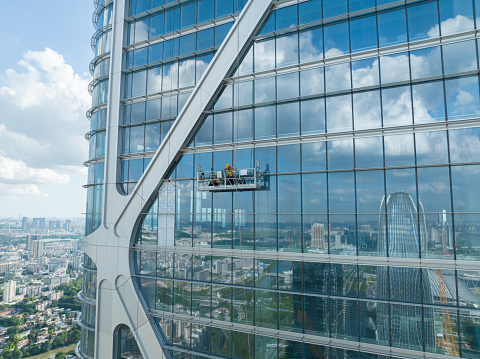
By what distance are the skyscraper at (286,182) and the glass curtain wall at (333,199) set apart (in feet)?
0.26

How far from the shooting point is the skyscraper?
1372 centimetres

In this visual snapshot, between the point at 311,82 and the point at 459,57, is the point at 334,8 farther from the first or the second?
the point at 459,57

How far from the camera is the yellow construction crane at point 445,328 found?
1299cm

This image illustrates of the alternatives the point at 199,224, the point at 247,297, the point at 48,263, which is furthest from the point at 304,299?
the point at 48,263

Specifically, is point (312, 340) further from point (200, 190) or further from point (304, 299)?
point (200, 190)

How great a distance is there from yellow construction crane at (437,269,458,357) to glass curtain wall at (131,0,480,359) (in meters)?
0.07

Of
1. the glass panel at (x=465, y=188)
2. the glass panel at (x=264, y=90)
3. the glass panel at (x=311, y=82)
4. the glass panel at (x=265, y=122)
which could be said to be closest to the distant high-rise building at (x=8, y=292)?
the glass panel at (x=265, y=122)

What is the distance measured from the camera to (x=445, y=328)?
522 inches

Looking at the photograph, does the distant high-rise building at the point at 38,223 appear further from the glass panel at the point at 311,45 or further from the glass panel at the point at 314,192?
the glass panel at the point at 311,45

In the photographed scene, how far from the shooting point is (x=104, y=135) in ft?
75.7

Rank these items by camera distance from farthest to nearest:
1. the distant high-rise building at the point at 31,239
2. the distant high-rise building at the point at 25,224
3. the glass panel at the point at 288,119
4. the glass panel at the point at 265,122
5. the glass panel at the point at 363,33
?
the distant high-rise building at the point at 25,224 < the distant high-rise building at the point at 31,239 < the glass panel at the point at 265,122 < the glass panel at the point at 288,119 < the glass panel at the point at 363,33

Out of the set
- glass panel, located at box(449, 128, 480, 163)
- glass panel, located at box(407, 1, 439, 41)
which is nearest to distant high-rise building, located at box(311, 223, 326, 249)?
glass panel, located at box(449, 128, 480, 163)

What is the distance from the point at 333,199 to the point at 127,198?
13650 millimetres

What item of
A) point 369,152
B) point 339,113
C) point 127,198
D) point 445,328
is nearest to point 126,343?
point 127,198
